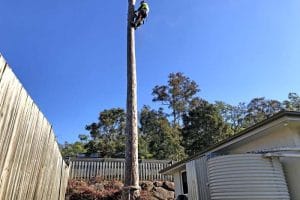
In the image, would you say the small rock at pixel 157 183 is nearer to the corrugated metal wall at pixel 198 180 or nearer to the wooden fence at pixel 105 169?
the wooden fence at pixel 105 169

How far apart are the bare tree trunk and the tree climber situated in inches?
Answer: 8.2

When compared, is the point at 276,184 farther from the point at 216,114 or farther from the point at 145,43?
the point at 216,114

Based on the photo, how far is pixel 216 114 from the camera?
2506 centimetres

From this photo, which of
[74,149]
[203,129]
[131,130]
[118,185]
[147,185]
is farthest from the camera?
[74,149]

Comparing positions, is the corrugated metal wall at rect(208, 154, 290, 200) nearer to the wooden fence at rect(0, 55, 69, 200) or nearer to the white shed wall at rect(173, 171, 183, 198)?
the wooden fence at rect(0, 55, 69, 200)

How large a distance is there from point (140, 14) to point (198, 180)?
6.75 metres

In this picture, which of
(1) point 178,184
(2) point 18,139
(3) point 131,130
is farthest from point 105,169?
(2) point 18,139

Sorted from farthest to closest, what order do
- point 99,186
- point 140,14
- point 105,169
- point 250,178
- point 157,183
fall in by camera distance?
point 105,169 < point 157,183 < point 99,186 < point 140,14 < point 250,178

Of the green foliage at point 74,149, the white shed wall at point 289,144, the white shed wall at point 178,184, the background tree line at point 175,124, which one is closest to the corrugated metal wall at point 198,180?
Answer: the white shed wall at point 289,144

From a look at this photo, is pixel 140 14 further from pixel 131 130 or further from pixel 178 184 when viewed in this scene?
pixel 178 184

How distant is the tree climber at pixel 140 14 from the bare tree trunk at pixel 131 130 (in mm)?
209

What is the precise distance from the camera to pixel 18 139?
8.55 ft

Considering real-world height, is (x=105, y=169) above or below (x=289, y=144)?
above

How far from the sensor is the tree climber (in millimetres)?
10385
